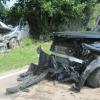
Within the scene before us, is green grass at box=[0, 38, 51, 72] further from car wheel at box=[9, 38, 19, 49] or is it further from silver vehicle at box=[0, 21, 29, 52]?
silver vehicle at box=[0, 21, 29, 52]

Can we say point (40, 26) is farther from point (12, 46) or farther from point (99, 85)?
point (99, 85)

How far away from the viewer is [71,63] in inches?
382

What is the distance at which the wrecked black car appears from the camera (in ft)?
30.3

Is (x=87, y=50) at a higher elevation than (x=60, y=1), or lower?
lower

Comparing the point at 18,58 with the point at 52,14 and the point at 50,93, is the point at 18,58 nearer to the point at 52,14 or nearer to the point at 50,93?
the point at 50,93

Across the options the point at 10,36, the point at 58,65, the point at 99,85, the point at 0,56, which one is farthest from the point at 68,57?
the point at 10,36

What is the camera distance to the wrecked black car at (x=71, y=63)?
9250 millimetres

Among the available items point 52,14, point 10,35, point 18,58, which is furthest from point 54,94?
point 52,14

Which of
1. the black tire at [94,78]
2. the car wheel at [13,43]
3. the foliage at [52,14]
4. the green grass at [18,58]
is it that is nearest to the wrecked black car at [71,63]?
the black tire at [94,78]

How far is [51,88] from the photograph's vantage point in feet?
30.6

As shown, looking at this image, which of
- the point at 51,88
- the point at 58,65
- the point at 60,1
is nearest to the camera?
the point at 51,88

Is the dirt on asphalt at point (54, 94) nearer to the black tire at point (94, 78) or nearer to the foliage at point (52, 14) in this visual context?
the black tire at point (94, 78)

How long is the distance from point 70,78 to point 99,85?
0.79 m

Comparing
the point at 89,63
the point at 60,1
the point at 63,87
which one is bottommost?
the point at 63,87
